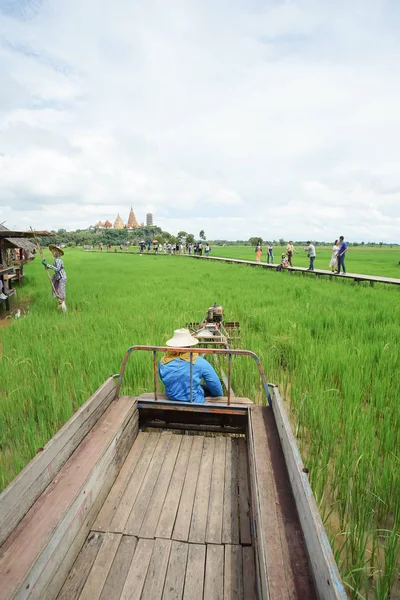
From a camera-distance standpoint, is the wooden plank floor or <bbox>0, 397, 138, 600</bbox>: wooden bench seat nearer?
<bbox>0, 397, 138, 600</bbox>: wooden bench seat

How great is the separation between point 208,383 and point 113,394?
89cm

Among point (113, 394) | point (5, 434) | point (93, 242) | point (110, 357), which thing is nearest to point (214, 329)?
point (110, 357)

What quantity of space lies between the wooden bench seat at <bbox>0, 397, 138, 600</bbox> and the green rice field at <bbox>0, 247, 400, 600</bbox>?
2.22 ft

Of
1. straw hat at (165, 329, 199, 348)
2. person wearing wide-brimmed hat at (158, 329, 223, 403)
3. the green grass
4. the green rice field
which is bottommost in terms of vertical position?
the green rice field

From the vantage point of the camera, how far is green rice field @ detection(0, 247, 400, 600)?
1991 millimetres

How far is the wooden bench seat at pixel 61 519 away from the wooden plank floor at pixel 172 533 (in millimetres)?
110

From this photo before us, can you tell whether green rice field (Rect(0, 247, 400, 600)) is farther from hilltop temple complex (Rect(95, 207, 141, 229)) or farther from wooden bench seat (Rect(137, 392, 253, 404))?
hilltop temple complex (Rect(95, 207, 141, 229))

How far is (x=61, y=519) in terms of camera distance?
157cm

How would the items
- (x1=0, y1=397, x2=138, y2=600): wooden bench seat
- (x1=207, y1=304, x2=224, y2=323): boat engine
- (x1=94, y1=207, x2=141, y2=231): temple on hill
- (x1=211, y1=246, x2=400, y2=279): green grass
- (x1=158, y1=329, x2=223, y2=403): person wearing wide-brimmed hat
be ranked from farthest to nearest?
(x1=94, y1=207, x2=141, y2=231): temple on hill, (x1=211, y1=246, x2=400, y2=279): green grass, (x1=207, y1=304, x2=224, y2=323): boat engine, (x1=158, y1=329, x2=223, y2=403): person wearing wide-brimmed hat, (x1=0, y1=397, x2=138, y2=600): wooden bench seat

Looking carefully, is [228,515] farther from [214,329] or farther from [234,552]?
[214,329]

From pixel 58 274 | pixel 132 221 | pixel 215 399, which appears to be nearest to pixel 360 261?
pixel 58 274

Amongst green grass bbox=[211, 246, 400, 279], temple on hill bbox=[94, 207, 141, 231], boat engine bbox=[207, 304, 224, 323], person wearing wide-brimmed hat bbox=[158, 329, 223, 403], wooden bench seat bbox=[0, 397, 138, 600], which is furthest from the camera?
temple on hill bbox=[94, 207, 141, 231]

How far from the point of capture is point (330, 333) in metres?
5.47

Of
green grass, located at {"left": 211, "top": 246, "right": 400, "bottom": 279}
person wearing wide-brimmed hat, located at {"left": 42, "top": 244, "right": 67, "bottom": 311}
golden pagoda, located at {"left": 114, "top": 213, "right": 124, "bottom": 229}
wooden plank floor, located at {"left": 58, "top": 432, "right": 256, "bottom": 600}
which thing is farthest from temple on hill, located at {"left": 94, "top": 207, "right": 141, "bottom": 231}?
wooden plank floor, located at {"left": 58, "top": 432, "right": 256, "bottom": 600}
